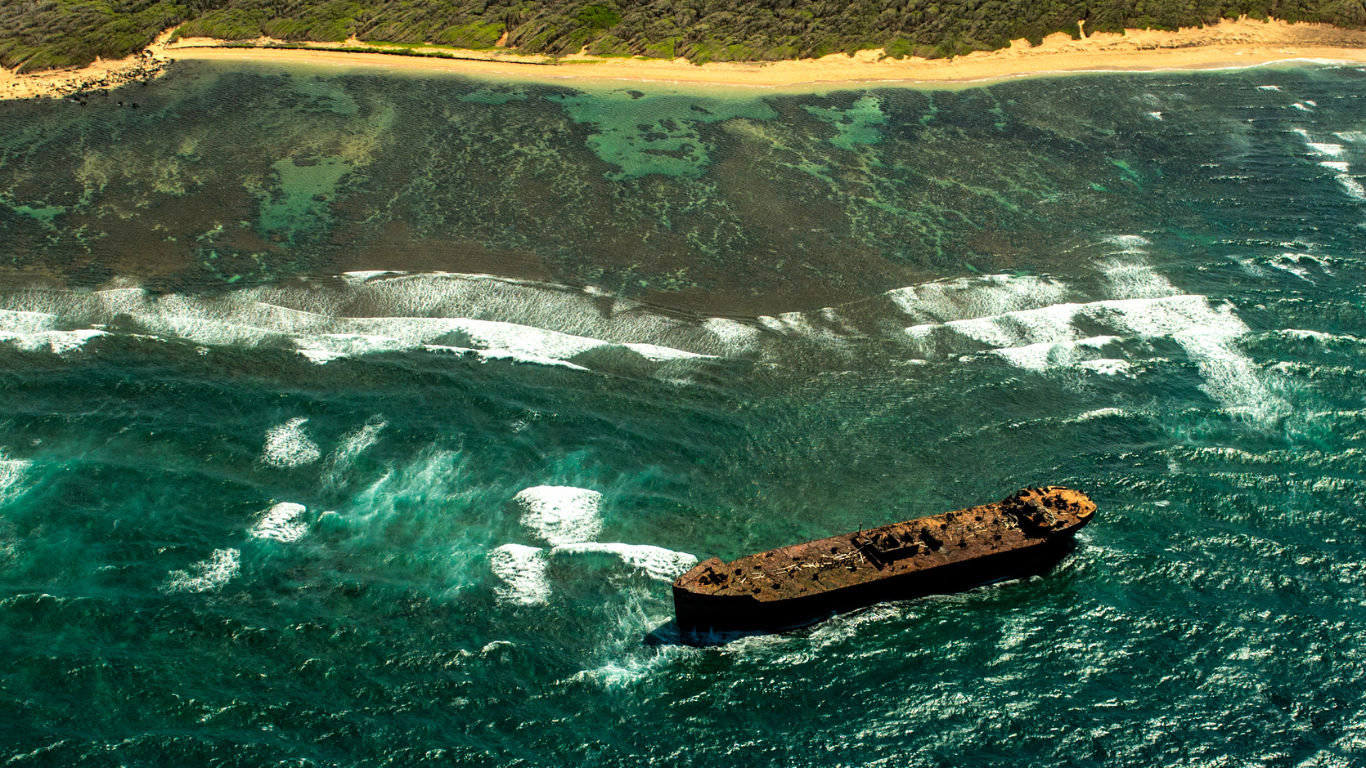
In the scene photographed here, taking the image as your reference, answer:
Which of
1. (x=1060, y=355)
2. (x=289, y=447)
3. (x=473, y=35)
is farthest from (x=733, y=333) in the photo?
(x=473, y=35)

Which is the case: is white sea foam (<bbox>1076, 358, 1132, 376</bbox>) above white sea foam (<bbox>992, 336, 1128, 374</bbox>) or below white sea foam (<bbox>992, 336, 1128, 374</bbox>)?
below

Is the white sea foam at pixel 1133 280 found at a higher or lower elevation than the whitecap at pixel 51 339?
lower

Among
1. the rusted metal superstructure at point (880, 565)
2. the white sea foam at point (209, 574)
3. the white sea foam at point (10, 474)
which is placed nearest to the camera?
the rusted metal superstructure at point (880, 565)

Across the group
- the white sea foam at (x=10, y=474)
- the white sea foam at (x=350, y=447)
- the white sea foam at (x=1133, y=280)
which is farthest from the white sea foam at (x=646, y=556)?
the white sea foam at (x=1133, y=280)

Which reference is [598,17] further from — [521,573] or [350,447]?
[521,573]

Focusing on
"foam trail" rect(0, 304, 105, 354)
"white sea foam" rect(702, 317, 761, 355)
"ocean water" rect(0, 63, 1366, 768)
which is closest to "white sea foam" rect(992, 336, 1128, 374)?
"ocean water" rect(0, 63, 1366, 768)

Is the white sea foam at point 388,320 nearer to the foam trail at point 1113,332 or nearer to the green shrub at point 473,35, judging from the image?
the foam trail at point 1113,332

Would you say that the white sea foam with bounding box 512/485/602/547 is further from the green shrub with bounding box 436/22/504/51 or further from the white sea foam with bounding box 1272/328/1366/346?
the green shrub with bounding box 436/22/504/51
